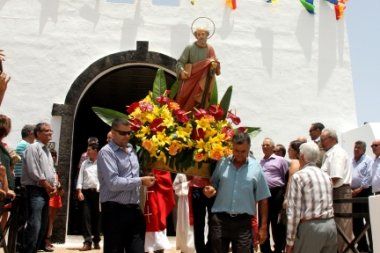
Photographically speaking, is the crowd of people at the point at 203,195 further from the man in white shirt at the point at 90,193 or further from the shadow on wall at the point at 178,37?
the shadow on wall at the point at 178,37

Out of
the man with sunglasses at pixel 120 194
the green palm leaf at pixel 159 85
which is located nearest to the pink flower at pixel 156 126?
the man with sunglasses at pixel 120 194

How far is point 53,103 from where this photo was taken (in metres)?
8.99

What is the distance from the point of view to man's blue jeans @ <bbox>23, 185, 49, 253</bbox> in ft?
18.1

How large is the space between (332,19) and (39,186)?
21.1 feet

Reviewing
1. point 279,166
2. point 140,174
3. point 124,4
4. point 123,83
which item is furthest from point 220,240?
point 123,83

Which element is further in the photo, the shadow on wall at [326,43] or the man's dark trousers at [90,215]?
the shadow on wall at [326,43]

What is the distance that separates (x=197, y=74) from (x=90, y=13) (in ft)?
15.0

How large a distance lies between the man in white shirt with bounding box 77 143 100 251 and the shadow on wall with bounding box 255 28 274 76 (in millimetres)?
3541

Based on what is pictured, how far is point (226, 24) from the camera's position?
9.53m

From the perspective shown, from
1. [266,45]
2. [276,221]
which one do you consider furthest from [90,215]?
[266,45]

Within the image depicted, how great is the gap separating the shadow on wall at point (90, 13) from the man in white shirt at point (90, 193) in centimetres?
255

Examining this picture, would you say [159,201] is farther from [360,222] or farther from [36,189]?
[360,222]

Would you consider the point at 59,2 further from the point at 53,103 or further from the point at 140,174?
the point at 140,174

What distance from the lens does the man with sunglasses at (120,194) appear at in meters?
4.33
